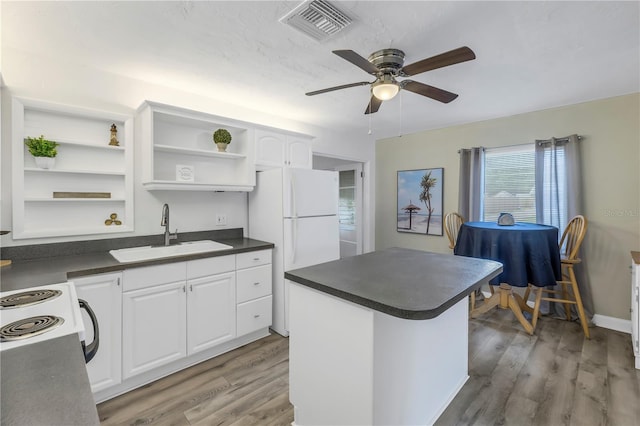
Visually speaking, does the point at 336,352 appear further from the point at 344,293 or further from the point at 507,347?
the point at 507,347

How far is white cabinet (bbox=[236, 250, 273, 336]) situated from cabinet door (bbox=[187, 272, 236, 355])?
69 millimetres

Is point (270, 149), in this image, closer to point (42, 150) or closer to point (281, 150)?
point (281, 150)

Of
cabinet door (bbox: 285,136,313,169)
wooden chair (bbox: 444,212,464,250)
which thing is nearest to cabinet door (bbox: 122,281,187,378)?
cabinet door (bbox: 285,136,313,169)

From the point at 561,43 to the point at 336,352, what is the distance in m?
2.39

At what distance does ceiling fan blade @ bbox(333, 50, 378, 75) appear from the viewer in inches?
58.9

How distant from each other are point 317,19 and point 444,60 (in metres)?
0.75

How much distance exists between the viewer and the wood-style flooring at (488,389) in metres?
1.75

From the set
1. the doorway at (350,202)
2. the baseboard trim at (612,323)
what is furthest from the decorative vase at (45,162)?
the baseboard trim at (612,323)

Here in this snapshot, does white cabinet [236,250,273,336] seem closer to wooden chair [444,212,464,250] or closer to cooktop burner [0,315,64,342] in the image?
cooktop burner [0,315,64,342]

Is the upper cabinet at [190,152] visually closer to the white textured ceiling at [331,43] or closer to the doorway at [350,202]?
the white textured ceiling at [331,43]

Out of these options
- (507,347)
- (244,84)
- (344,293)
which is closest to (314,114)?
(244,84)

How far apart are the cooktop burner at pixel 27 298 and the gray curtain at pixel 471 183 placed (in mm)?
4016

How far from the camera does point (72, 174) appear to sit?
2.20 meters

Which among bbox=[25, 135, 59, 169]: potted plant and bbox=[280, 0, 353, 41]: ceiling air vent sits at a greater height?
bbox=[280, 0, 353, 41]: ceiling air vent
